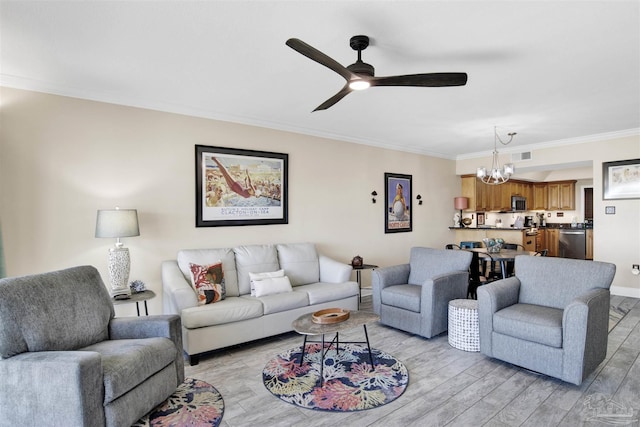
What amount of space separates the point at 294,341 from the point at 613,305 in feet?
15.3

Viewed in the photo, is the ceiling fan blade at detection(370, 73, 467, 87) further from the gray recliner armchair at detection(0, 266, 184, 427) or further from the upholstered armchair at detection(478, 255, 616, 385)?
the gray recliner armchair at detection(0, 266, 184, 427)

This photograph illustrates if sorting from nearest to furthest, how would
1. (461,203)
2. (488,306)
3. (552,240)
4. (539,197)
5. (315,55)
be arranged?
(315,55) < (488,306) < (461,203) < (552,240) < (539,197)

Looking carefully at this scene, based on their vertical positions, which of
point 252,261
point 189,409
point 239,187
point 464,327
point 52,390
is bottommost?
point 189,409

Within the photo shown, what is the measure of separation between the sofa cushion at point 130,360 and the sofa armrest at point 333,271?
2322mm

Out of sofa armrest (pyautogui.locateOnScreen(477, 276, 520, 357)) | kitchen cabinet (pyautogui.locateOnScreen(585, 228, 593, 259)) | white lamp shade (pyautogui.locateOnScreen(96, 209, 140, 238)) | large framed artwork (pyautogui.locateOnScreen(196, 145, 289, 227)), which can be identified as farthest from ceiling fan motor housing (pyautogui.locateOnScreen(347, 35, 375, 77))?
kitchen cabinet (pyautogui.locateOnScreen(585, 228, 593, 259))

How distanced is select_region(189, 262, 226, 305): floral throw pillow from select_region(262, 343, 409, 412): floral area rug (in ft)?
2.89

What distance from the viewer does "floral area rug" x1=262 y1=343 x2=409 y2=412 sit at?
2498mm

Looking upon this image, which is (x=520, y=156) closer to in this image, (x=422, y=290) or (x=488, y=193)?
(x=488, y=193)

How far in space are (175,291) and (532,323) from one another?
313 centimetres

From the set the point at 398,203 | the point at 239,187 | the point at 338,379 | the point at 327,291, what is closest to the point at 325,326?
the point at 338,379

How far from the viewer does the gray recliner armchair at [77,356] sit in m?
1.88

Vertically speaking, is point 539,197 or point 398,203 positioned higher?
point 539,197

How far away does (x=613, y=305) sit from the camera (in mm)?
4949

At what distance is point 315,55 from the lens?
2043mm
